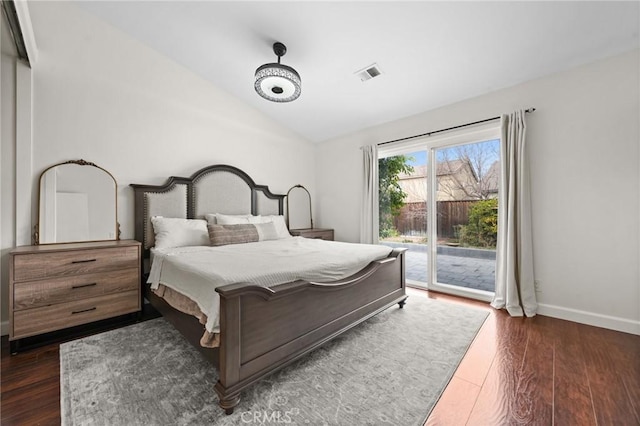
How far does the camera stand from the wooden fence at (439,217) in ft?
10.9

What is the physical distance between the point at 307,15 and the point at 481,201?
2.81m

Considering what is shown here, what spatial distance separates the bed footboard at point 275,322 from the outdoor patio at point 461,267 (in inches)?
67.5

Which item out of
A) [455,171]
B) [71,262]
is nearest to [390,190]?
[455,171]

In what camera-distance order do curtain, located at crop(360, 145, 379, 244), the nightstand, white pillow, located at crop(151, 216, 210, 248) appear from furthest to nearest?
the nightstand → curtain, located at crop(360, 145, 379, 244) → white pillow, located at crop(151, 216, 210, 248)

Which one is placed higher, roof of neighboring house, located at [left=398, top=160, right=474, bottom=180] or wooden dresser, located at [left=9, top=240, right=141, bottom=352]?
roof of neighboring house, located at [left=398, top=160, right=474, bottom=180]

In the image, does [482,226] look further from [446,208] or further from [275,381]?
[275,381]

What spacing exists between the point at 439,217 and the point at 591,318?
5.61 feet

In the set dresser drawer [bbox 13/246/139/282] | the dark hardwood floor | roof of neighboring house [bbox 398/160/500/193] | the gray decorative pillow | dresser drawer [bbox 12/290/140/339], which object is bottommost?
the dark hardwood floor

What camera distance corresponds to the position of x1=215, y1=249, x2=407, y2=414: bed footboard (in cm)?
134

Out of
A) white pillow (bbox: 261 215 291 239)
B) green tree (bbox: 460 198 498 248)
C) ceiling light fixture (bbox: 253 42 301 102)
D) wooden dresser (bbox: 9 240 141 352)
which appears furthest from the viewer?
white pillow (bbox: 261 215 291 239)

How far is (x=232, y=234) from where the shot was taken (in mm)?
3000

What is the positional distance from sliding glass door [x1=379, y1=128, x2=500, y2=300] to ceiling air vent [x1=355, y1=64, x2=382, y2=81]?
1.15 meters

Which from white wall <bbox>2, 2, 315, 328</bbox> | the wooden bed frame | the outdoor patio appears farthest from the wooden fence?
white wall <bbox>2, 2, 315, 328</bbox>

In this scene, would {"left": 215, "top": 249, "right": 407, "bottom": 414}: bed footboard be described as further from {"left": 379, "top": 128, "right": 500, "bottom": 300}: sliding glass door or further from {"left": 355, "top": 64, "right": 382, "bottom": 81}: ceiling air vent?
{"left": 355, "top": 64, "right": 382, "bottom": 81}: ceiling air vent
